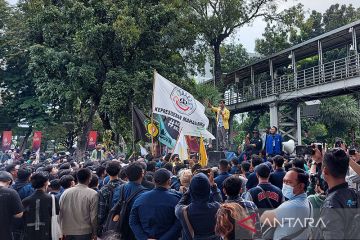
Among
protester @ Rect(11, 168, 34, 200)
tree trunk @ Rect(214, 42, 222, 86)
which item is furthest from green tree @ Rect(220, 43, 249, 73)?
protester @ Rect(11, 168, 34, 200)

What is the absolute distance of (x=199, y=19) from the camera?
27.5 meters

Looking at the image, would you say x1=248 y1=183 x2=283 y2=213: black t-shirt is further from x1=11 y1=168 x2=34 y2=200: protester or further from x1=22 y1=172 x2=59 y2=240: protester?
x1=11 y1=168 x2=34 y2=200: protester

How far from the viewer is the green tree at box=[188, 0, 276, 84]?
1070 inches

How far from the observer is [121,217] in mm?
4945

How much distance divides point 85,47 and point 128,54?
Result: 8.02 feet

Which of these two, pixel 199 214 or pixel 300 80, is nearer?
pixel 199 214

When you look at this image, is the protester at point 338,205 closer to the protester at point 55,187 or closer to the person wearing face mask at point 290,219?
the person wearing face mask at point 290,219

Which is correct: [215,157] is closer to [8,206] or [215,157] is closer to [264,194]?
[264,194]

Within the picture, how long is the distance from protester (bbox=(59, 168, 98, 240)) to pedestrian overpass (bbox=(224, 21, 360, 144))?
15.7m

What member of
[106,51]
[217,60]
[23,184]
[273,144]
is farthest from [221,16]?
[23,184]

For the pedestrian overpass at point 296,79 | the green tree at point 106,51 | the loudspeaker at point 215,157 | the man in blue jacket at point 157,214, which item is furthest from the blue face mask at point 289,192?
the green tree at point 106,51

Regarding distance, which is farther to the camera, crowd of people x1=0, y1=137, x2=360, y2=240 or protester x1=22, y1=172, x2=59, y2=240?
protester x1=22, y1=172, x2=59, y2=240

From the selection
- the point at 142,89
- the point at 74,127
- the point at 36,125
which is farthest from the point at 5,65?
the point at 142,89

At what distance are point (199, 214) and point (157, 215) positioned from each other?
2.06ft
